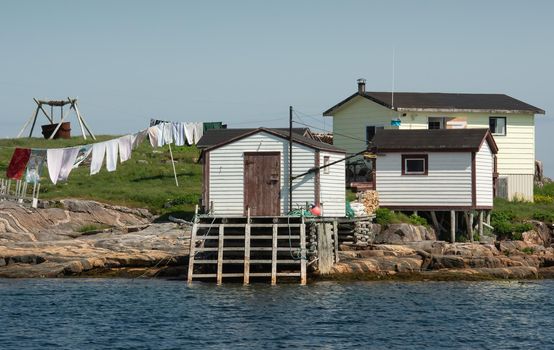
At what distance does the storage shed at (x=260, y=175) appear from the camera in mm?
44062

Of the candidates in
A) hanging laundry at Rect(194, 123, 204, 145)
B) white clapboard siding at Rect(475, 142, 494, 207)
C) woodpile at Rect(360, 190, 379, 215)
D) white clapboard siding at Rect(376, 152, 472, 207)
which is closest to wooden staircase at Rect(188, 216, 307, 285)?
woodpile at Rect(360, 190, 379, 215)

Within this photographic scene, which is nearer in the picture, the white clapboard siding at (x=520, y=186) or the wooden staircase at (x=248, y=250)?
the wooden staircase at (x=248, y=250)

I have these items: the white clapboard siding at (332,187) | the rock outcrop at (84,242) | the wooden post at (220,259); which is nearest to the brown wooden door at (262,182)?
the white clapboard siding at (332,187)

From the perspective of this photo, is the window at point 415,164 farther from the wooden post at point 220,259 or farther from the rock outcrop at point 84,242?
the wooden post at point 220,259

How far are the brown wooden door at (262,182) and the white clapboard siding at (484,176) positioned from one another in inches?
489

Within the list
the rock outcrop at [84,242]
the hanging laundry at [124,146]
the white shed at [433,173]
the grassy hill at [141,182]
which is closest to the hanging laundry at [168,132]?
the grassy hill at [141,182]

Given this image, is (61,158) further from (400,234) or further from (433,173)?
(433,173)

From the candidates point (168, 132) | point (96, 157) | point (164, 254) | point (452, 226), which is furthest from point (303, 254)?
point (168, 132)

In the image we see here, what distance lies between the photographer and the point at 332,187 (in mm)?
45469

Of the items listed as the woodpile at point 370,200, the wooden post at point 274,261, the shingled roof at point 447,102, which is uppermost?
the shingled roof at point 447,102

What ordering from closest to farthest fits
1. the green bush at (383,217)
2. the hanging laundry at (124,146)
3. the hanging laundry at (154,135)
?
the green bush at (383,217) < the hanging laundry at (124,146) < the hanging laundry at (154,135)

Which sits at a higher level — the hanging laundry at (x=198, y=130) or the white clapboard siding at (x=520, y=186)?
the hanging laundry at (x=198, y=130)

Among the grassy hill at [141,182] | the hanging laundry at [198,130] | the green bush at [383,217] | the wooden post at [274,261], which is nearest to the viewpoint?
the wooden post at [274,261]

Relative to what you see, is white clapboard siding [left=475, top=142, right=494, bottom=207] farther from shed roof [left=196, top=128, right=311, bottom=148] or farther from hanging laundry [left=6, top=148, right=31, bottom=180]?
hanging laundry [left=6, top=148, right=31, bottom=180]
